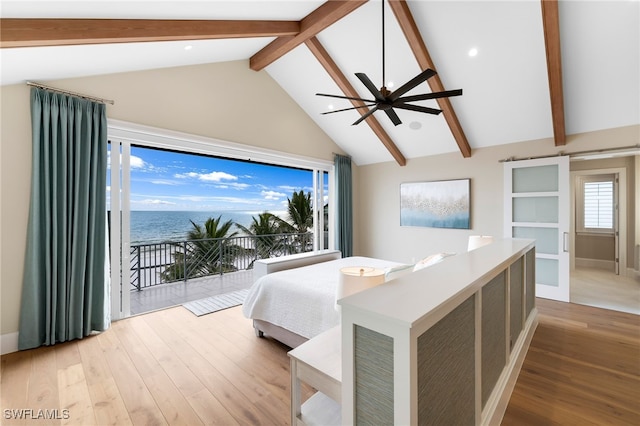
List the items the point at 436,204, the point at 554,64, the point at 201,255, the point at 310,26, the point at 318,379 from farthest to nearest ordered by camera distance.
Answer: the point at 201,255 → the point at 436,204 → the point at 310,26 → the point at 554,64 → the point at 318,379

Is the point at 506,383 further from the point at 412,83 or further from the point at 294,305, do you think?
the point at 412,83

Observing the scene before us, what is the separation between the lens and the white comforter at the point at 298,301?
2365mm

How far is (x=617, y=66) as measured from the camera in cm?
318

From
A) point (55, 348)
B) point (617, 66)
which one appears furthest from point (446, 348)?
point (617, 66)

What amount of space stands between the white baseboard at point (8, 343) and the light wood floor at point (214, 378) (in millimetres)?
108

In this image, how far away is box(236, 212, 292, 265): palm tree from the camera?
678 cm

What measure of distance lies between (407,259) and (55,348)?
5286 millimetres

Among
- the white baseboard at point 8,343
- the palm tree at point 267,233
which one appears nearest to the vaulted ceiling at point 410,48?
the white baseboard at point 8,343

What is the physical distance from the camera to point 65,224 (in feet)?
9.31

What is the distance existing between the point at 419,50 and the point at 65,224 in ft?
14.2

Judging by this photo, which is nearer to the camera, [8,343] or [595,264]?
[8,343]

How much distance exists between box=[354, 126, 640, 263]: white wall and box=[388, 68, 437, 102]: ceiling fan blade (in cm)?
281

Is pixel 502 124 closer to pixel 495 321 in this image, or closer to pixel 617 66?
pixel 617 66

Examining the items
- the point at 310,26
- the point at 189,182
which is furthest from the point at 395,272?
the point at 189,182
